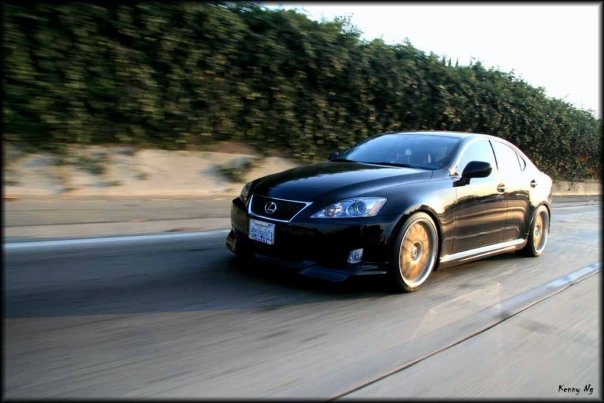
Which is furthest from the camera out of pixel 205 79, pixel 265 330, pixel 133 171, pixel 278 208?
pixel 205 79

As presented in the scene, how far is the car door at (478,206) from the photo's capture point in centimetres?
547

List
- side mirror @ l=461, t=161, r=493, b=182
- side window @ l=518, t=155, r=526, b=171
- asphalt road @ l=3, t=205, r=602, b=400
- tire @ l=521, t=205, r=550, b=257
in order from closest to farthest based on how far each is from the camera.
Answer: asphalt road @ l=3, t=205, r=602, b=400 → side mirror @ l=461, t=161, r=493, b=182 → side window @ l=518, t=155, r=526, b=171 → tire @ l=521, t=205, r=550, b=257

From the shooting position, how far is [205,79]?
10102 mm

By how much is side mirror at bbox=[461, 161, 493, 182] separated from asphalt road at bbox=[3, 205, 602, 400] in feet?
3.56

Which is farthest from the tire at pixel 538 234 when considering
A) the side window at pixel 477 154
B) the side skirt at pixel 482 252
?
the side window at pixel 477 154

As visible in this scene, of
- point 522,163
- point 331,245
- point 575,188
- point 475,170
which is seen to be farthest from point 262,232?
point 575,188

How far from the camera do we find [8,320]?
3.71 metres

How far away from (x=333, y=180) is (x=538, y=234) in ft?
12.2

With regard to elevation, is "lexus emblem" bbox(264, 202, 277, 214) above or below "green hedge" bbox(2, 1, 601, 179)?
below

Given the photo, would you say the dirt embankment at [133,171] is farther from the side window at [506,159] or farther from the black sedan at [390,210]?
the side window at [506,159]

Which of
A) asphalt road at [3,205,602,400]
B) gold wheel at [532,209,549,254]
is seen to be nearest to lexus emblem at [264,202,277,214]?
asphalt road at [3,205,602,400]

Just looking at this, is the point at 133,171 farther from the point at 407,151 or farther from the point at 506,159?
the point at 506,159

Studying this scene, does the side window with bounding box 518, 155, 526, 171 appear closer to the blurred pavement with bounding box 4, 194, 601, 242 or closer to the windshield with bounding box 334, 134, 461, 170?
the windshield with bounding box 334, 134, 461, 170

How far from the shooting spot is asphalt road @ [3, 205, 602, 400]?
122 inches
